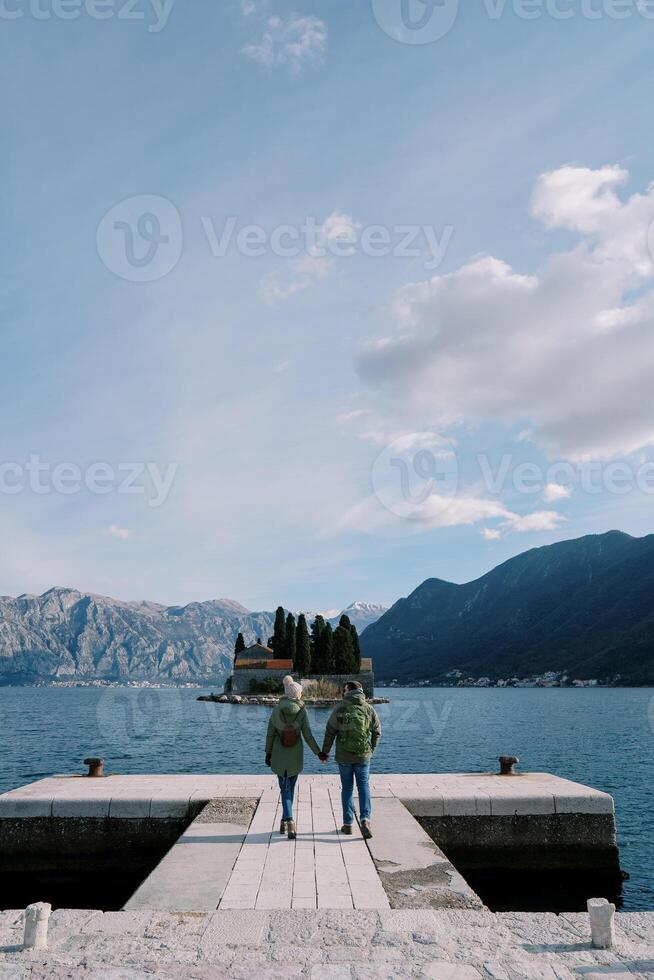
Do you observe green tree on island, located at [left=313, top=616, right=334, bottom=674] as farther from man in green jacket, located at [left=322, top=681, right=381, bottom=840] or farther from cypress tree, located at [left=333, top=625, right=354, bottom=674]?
man in green jacket, located at [left=322, top=681, right=381, bottom=840]

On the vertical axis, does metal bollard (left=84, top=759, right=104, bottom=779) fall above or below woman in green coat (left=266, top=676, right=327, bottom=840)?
below

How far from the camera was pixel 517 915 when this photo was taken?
25.3 feet

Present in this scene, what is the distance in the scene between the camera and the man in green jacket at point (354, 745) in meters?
11.3

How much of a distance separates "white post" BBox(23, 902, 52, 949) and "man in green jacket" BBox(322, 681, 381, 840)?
519 cm

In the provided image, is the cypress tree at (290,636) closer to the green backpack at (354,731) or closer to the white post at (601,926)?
the green backpack at (354,731)

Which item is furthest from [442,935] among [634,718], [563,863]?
[634,718]

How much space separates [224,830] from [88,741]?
161 feet

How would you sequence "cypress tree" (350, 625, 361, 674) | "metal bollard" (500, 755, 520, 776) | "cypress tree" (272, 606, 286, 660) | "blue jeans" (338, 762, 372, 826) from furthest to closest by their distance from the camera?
"cypress tree" (272, 606, 286, 660) < "cypress tree" (350, 625, 361, 674) < "metal bollard" (500, 755, 520, 776) < "blue jeans" (338, 762, 372, 826)

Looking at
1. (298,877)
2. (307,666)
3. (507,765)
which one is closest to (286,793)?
(298,877)

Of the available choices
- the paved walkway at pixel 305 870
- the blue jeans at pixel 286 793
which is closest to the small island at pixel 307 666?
the paved walkway at pixel 305 870

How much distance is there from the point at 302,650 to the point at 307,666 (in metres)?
2.84

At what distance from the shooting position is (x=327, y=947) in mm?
6738

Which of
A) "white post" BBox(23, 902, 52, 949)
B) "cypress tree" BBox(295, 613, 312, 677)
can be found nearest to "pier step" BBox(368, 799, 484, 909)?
"white post" BBox(23, 902, 52, 949)

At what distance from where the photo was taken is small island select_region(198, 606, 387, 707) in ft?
347
